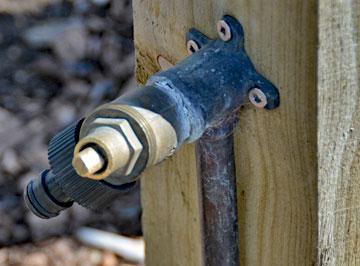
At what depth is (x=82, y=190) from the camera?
3.66 feet

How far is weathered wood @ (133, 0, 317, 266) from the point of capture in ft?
3.20

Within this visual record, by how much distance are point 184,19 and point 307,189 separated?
259 millimetres

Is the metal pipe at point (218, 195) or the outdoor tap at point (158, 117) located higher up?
the outdoor tap at point (158, 117)

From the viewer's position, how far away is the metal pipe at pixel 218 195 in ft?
3.64

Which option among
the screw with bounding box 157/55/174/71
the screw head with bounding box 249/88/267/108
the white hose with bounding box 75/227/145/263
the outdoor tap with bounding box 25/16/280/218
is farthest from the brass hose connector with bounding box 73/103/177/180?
the white hose with bounding box 75/227/145/263

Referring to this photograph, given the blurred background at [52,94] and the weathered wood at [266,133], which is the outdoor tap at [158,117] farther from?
the blurred background at [52,94]

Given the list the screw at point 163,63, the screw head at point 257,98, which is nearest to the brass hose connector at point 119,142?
the screw head at point 257,98

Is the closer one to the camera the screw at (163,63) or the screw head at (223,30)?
the screw head at (223,30)

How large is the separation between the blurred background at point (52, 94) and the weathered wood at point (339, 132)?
1.42m

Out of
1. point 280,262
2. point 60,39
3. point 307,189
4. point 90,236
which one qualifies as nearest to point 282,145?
point 307,189

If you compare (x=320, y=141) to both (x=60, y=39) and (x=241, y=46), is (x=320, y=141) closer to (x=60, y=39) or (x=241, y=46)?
(x=241, y=46)

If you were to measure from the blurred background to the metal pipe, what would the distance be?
4.17 feet

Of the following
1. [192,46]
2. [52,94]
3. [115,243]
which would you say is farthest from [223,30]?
[52,94]

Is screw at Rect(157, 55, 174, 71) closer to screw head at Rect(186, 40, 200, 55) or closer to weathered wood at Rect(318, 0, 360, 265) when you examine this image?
screw head at Rect(186, 40, 200, 55)
